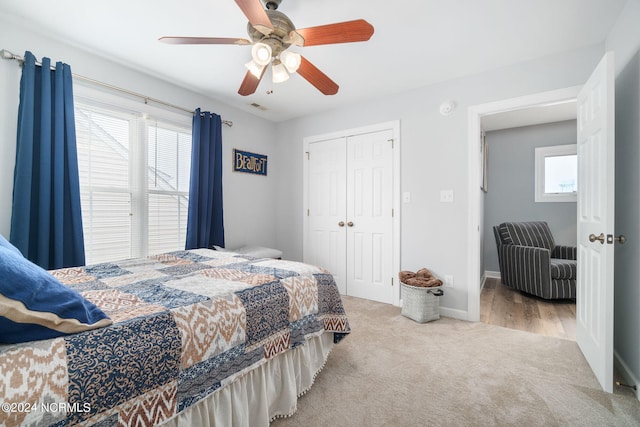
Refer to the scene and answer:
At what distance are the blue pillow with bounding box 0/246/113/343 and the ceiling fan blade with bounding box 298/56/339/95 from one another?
173 centimetres

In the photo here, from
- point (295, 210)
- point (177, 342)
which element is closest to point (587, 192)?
point (177, 342)

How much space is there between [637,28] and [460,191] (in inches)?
60.9

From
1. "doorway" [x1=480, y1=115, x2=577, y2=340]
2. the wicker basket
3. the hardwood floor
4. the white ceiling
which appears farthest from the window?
"doorway" [x1=480, y1=115, x2=577, y2=340]

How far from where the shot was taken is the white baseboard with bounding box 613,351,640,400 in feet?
5.44

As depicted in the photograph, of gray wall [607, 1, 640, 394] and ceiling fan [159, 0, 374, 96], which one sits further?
gray wall [607, 1, 640, 394]

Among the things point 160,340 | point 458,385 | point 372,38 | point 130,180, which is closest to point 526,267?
point 458,385

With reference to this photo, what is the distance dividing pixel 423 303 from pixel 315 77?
7.33ft

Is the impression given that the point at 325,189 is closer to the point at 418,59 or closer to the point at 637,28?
the point at 418,59

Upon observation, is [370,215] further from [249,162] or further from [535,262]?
[535,262]

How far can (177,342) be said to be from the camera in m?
1.04

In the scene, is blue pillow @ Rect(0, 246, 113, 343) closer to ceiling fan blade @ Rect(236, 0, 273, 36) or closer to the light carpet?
the light carpet

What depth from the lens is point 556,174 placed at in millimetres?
4375

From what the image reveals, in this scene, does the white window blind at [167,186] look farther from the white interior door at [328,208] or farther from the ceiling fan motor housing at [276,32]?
the ceiling fan motor housing at [276,32]

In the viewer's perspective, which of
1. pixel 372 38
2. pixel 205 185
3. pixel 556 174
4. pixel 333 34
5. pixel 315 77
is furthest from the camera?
pixel 556 174
